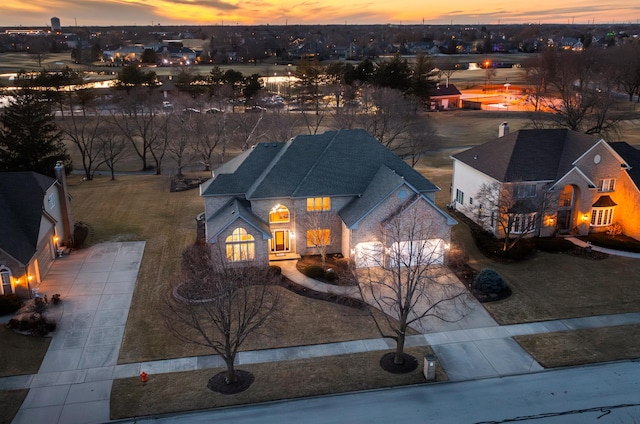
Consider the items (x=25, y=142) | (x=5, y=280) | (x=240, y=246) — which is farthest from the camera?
(x=25, y=142)

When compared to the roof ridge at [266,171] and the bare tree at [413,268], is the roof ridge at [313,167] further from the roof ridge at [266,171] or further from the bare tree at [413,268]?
the bare tree at [413,268]

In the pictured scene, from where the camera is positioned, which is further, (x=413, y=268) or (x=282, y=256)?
(x=282, y=256)

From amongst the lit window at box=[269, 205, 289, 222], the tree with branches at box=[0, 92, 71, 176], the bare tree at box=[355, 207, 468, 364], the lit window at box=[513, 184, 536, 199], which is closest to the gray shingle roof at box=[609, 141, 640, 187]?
the lit window at box=[513, 184, 536, 199]

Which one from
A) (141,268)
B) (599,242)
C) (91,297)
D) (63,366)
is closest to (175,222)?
(141,268)

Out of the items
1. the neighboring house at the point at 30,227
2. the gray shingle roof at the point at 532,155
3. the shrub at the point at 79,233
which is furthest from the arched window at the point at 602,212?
the neighboring house at the point at 30,227

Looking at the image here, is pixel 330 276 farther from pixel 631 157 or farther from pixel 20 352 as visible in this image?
pixel 631 157

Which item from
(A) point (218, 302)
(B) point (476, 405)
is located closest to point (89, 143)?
(A) point (218, 302)

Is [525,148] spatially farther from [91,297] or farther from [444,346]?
[91,297]

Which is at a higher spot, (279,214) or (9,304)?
(279,214)
